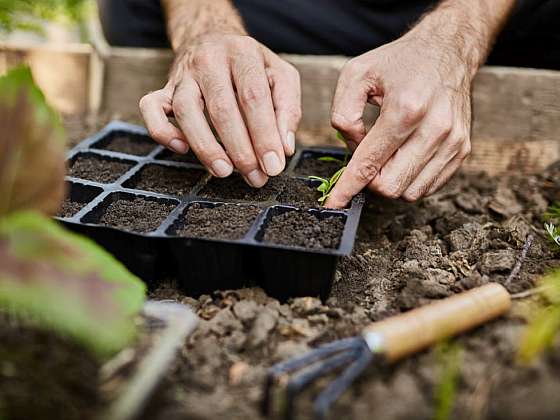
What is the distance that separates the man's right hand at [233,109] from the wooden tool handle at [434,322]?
0.59m

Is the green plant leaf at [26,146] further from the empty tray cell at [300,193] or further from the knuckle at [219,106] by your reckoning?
the empty tray cell at [300,193]

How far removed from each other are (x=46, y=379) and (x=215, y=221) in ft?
2.21

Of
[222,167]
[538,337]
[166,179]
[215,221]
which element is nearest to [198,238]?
[215,221]

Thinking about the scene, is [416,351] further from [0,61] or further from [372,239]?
[0,61]

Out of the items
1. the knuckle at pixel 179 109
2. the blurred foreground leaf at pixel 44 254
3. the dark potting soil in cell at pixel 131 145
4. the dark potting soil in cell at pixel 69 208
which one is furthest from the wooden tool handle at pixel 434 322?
the dark potting soil in cell at pixel 131 145

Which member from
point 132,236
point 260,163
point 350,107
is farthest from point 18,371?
point 350,107

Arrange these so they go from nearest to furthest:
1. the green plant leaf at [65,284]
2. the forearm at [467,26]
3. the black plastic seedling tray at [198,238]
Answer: the green plant leaf at [65,284] < the black plastic seedling tray at [198,238] < the forearm at [467,26]

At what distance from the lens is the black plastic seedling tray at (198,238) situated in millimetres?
1492

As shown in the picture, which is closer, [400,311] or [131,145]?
[400,311]

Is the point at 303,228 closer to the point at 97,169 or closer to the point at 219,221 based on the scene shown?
the point at 219,221

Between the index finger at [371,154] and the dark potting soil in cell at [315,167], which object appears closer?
the index finger at [371,154]

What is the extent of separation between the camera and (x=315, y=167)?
6.61 feet

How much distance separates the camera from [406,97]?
65.0 inches

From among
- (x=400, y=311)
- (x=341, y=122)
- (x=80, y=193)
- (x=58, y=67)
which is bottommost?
(x=58, y=67)
